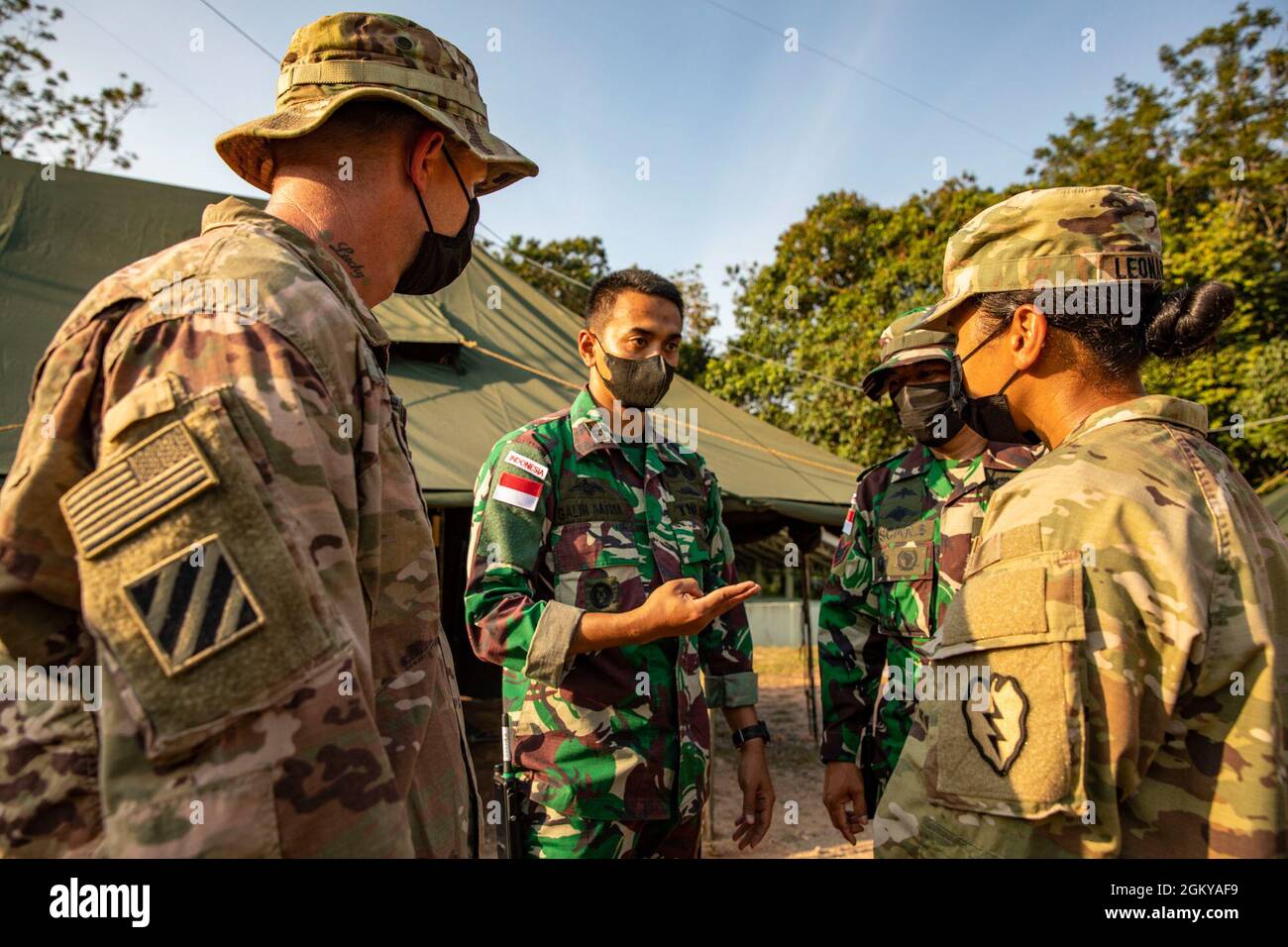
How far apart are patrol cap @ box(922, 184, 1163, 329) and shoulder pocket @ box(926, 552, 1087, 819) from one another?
55cm

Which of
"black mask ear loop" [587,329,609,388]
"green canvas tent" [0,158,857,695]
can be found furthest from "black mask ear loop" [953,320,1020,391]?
"green canvas tent" [0,158,857,695]

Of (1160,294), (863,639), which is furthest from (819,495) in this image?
(1160,294)

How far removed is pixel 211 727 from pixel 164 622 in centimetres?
11

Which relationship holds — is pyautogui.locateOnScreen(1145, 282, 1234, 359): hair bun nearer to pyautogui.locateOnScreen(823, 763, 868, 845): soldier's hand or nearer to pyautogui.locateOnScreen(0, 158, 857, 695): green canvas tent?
pyautogui.locateOnScreen(823, 763, 868, 845): soldier's hand

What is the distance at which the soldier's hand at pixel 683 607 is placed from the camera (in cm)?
188

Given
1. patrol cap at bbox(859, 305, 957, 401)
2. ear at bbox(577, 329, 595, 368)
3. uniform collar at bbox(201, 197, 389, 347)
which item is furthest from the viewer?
patrol cap at bbox(859, 305, 957, 401)

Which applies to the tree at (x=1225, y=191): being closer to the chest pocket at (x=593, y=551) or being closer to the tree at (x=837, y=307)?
the tree at (x=837, y=307)

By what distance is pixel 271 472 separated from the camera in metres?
0.89

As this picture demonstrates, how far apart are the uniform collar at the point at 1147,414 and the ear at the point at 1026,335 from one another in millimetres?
155

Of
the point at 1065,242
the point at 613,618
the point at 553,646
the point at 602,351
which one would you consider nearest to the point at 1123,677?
the point at 1065,242

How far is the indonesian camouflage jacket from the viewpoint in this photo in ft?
8.59

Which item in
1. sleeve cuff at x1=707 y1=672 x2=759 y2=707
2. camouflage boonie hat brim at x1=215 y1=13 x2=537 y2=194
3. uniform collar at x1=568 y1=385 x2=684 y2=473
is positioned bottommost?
sleeve cuff at x1=707 y1=672 x2=759 y2=707

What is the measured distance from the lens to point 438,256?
4.76 ft
